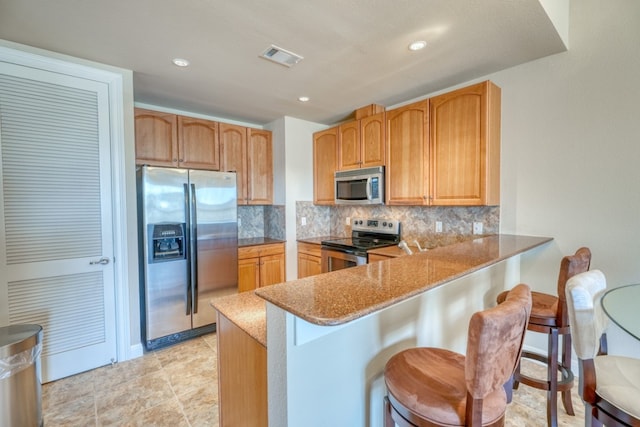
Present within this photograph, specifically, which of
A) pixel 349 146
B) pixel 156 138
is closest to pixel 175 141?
pixel 156 138

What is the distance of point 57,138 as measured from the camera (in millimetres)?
2223

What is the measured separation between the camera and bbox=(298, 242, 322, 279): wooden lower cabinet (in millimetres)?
3660

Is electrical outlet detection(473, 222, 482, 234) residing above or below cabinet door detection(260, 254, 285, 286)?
above

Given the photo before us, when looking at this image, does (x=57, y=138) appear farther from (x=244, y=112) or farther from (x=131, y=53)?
(x=244, y=112)

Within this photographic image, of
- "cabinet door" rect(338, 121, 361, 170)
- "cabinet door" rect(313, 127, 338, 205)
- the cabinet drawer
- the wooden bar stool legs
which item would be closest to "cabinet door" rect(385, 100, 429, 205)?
"cabinet door" rect(338, 121, 361, 170)

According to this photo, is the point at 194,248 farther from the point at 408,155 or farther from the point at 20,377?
the point at 408,155

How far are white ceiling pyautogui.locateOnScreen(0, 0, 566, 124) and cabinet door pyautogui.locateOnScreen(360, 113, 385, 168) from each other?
386 mm

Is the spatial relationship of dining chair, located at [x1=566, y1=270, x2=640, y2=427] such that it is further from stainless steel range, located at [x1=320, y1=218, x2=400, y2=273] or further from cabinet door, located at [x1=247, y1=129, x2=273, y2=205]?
cabinet door, located at [x1=247, y1=129, x2=273, y2=205]

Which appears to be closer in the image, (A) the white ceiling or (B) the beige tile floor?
(A) the white ceiling

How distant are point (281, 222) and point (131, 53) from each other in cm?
238

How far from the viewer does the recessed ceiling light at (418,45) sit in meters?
2.05

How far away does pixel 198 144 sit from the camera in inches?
133

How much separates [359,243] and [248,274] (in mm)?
1405

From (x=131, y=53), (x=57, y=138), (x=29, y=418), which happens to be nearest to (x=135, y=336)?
(x=29, y=418)
